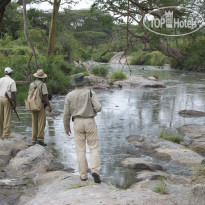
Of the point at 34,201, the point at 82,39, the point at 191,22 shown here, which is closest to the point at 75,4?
the point at 191,22

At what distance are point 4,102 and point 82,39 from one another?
135ft

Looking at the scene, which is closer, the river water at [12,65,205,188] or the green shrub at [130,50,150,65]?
the river water at [12,65,205,188]

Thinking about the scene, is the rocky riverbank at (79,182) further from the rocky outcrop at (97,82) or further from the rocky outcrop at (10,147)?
the rocky outcrop at (97,82)

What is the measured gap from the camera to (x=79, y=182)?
512 cm

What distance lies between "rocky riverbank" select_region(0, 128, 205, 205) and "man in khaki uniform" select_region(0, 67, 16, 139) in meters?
0.31

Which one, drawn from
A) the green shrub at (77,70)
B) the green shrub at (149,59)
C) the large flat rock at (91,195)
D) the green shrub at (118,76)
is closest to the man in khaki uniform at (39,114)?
the large flat rock at (91,195)

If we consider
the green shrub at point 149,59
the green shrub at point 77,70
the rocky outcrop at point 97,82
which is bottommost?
the rocky outcrop at point 97,82

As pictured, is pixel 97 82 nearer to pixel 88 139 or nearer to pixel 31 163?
pixel 31 163

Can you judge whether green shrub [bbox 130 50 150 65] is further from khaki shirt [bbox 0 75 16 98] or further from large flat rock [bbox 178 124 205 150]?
khaki shirt [bbox 0 75 16 98]

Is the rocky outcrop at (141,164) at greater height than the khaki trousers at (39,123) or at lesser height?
lesser

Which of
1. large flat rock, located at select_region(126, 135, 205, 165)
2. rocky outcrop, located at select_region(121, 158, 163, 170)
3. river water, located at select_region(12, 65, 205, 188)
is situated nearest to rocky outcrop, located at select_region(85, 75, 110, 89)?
river water, located at select_region(12, 65, 205, 188)

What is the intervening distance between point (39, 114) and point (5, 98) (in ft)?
2.50

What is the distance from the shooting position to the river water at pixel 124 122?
6951 millimetres

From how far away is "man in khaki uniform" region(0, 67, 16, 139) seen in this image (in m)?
7.35
